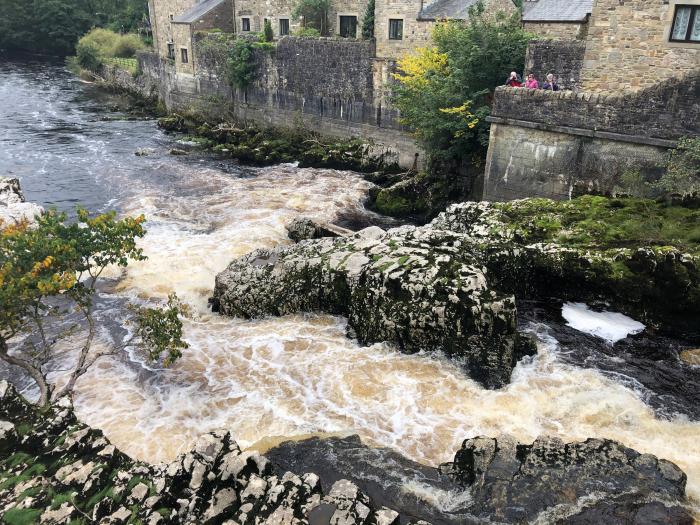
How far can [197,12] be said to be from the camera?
37531mm

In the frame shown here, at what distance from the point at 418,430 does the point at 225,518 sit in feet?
12.5

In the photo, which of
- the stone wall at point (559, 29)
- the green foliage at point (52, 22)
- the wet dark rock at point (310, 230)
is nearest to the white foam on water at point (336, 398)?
the wet dark rock at point (310, 230)

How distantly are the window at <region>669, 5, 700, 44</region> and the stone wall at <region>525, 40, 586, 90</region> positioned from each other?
12.1 ft

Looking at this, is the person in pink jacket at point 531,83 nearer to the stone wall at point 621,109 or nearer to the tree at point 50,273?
the stone wall at point 621,109

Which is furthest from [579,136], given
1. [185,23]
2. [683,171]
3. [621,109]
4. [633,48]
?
[185,23]

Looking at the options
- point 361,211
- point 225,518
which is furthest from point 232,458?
point 361,211

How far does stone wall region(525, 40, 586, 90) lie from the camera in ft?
56.6

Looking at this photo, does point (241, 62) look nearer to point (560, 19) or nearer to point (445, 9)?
point (445, 9)

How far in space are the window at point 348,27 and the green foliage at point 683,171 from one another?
23.4 m

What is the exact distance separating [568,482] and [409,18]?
77.4 feet

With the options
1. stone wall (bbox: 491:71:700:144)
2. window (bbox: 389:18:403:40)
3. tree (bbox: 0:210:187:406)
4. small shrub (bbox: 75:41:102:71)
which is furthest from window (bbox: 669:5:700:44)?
small shrub (bbox: 75:41:102:71)

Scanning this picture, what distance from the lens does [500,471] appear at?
25.0ft

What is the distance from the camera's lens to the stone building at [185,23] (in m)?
36.0

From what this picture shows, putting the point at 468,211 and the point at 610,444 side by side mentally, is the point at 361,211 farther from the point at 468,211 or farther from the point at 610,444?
the point at 610,444
